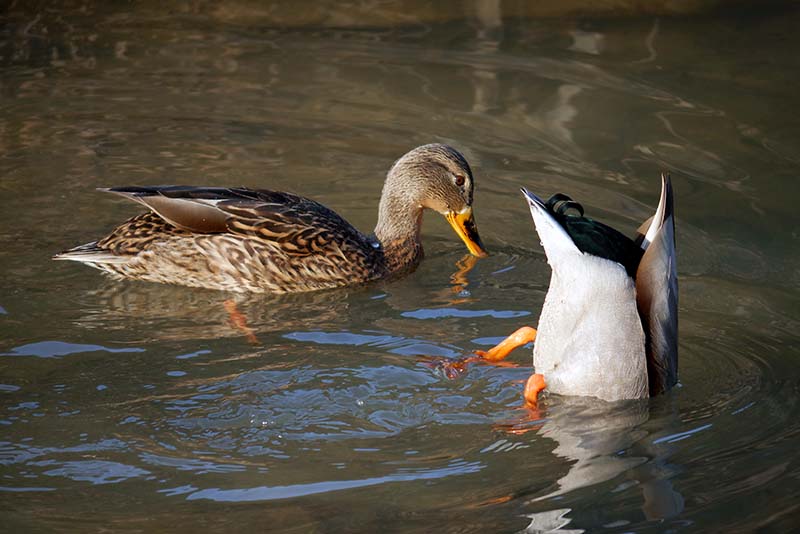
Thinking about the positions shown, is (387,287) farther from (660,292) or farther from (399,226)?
(660,292)

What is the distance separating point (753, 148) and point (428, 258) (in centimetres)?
317

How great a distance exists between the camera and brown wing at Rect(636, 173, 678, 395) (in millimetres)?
5688

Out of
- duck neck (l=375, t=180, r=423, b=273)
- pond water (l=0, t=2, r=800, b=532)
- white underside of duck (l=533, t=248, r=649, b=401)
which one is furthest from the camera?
duck neck (l=375, t=180, r=423, b=273)

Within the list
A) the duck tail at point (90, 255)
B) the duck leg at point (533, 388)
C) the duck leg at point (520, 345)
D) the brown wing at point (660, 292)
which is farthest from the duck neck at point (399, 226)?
the brown wing at point (660, 292)

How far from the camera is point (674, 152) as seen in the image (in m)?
9.81

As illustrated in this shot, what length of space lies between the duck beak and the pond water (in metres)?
0.15

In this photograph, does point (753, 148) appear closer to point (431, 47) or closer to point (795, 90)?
point (795, 90)

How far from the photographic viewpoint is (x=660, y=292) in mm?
5738

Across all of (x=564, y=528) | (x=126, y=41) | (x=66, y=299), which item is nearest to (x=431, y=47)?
(x=126, y=41)

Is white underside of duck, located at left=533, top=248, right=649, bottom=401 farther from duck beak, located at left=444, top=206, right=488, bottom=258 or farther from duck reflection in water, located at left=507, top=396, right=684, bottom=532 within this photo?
duck beak, located at left=444, top=206, right=488, bottom=258

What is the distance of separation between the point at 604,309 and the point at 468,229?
267 centimetres

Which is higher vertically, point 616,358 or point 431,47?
point 431,47

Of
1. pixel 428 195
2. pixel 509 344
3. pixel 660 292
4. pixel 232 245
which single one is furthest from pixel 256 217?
pixel 660 292

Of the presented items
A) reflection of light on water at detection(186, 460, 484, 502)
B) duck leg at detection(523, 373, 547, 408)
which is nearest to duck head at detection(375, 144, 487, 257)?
duck leg at detection(523, 373, 547, 408)
